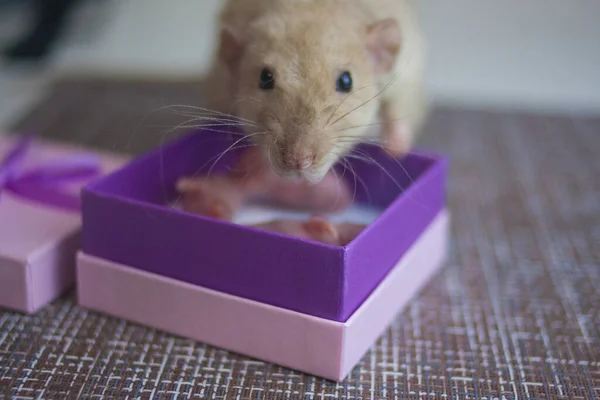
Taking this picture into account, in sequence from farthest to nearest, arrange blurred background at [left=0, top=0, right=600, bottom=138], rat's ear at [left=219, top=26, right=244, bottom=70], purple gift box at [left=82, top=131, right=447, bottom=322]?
blurred background at [left=0, top=0, right=600, bottom=138]
rat's ear at [left=219, top=26, right=244, bottom=70]
purple gift box at [left=82, top=131, right=447, bottom=322]

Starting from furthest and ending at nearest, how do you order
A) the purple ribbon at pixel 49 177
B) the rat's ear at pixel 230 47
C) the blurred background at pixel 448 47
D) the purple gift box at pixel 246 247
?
1. the blurred background at pixel 448 47
2. the purple ribbon at pixel 49 177
3. the rat's ear at pixel 230 47
4. the purple gift box at pixel 246 247

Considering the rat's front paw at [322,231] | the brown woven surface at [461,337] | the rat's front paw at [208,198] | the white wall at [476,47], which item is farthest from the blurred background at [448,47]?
the rat's front paw at [322,231]

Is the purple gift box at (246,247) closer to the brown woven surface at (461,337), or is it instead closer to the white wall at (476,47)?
the brown woven surface at (461,337)

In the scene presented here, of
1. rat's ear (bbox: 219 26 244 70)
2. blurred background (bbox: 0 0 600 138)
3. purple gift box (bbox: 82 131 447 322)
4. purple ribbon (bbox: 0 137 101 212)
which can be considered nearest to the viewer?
purple gift box (bbox: 82 131 447 322)

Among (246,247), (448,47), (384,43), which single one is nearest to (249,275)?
(246,247)

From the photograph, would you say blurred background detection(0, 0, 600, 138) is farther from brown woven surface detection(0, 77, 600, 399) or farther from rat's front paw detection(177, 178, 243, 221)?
rat's front paw detection(177, 178, 243, 221)

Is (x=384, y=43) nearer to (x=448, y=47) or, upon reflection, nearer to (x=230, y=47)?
(x=230, y=47)

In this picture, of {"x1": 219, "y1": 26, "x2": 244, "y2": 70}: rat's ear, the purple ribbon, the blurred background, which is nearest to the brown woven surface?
the purple ribbon
